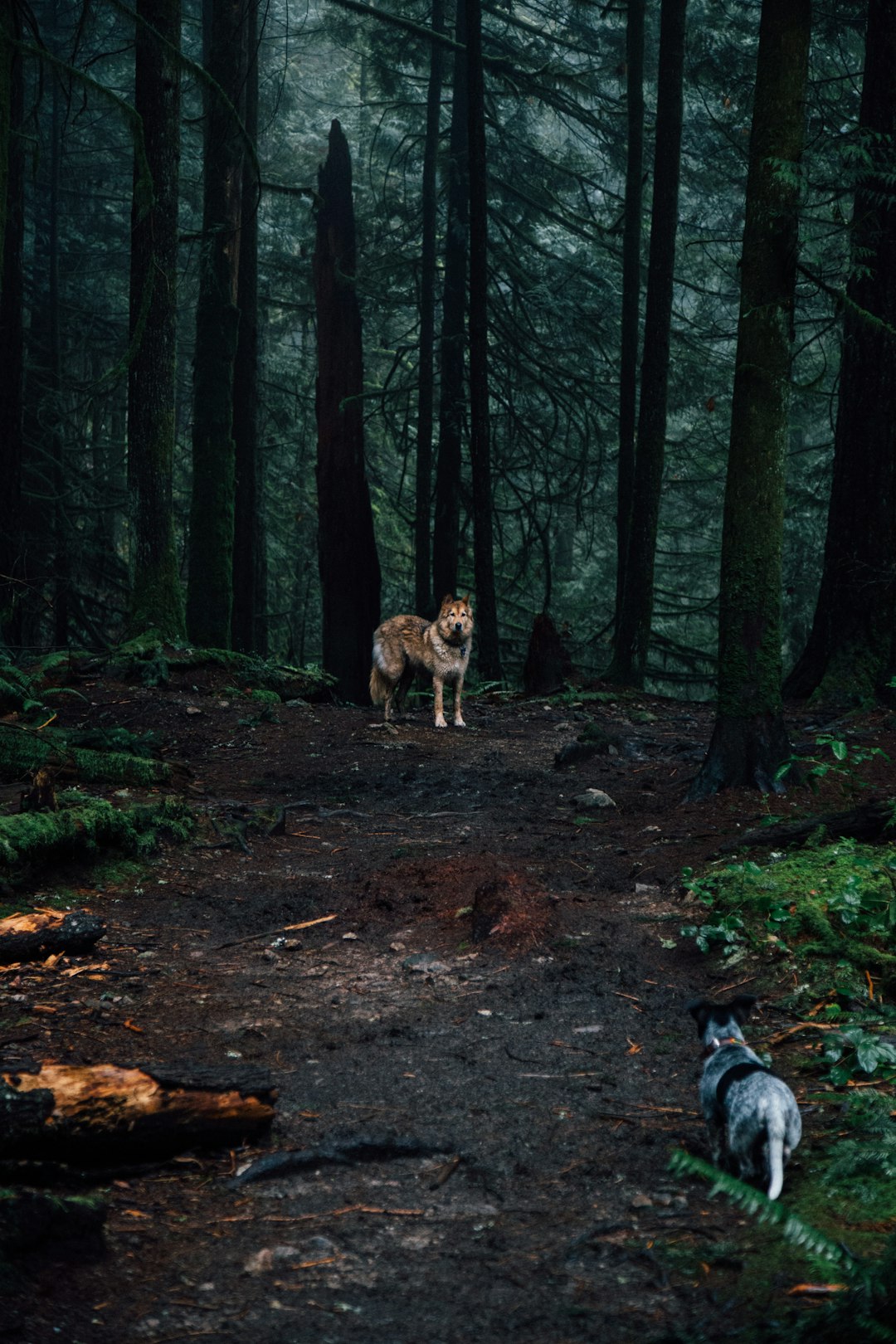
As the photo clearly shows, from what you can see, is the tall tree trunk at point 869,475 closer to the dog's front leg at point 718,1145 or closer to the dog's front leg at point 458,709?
the dog's front leg at point 458,709

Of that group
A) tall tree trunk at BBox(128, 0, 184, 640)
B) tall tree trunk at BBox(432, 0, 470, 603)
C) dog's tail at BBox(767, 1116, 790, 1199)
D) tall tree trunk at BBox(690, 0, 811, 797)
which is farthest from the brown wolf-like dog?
dog's tail at BBox(767, 1116, 790, 1199)

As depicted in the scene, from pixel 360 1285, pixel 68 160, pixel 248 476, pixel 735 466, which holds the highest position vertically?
pixel 68 160

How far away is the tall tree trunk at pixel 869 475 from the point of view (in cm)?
1121

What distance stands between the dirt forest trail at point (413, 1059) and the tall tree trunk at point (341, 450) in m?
9.62

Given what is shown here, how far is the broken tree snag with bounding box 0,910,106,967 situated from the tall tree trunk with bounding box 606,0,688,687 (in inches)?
475

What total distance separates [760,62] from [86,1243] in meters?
8.48

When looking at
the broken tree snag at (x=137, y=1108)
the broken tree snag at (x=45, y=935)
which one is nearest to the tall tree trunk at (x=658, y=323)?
the broken tree snag at (x=45, y=935)

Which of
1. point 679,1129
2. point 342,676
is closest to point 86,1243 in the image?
point 679,1129

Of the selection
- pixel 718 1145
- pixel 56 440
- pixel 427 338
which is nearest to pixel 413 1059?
pixel 718 1145

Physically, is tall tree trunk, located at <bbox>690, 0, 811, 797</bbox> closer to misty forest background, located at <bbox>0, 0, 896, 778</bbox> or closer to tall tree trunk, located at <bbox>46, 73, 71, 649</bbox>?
misty forest background, located at <bbox>0, 0, 896, 778</bbox>

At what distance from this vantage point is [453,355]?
785 inches

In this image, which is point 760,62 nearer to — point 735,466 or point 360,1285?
point 735,466

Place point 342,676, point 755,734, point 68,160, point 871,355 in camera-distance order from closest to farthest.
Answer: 1. point 755,734
2. point 871,355
3. point 342,676
4. point 68,160

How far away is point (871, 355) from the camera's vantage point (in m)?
11.4
